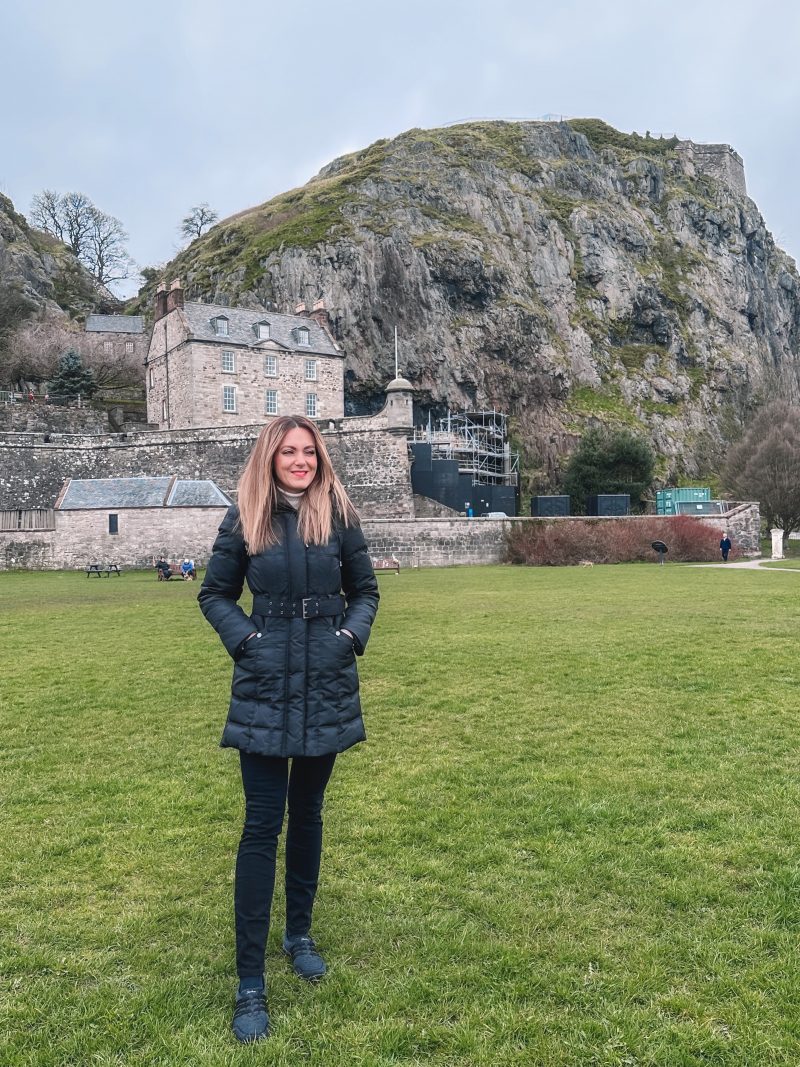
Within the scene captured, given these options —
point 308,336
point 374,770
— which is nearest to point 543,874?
point 374,770

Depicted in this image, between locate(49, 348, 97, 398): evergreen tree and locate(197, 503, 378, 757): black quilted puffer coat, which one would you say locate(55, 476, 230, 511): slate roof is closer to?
locate(49, 348, 97, 398): evergreen tree

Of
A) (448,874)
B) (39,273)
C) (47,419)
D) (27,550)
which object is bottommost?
(448,874)

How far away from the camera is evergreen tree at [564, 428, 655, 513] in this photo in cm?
5247

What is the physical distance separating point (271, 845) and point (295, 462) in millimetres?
1731

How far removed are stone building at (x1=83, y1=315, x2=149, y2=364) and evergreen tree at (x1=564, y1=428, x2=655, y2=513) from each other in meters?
36.4

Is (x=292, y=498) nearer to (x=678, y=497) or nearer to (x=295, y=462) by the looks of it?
(x=295, y=462)

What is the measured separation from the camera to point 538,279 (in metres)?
72.3

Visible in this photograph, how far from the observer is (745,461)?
49.0 meters

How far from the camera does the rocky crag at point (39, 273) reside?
61656 millimetres

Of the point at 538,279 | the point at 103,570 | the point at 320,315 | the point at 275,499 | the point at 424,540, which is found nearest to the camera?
the point at 275,499

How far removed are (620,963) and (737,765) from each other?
313cm

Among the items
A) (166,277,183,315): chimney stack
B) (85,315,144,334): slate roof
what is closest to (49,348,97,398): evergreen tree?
(166,277,183,315): chimney stack

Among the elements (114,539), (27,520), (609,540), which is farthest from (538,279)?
(27,520)

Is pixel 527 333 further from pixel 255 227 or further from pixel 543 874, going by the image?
pixel 543 874
